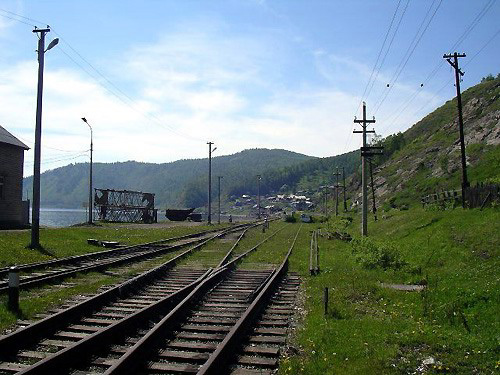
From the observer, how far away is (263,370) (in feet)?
24.4

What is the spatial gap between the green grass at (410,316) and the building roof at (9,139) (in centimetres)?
2942

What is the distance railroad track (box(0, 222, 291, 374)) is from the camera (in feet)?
23.7

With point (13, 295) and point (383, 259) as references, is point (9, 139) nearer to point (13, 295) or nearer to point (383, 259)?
point (383, 259)

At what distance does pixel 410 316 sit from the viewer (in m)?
11.0

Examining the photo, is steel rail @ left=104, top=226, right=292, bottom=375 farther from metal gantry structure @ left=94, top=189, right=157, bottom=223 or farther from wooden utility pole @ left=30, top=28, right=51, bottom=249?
metal gantry structure @ left=94, top=189, right=157, bottom=223

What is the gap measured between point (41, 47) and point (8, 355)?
1985 centimetres

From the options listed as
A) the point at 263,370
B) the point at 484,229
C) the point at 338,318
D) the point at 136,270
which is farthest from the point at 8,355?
the point at 484,229

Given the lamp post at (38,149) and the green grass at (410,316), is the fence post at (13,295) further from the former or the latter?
the lamp post at (38,149)

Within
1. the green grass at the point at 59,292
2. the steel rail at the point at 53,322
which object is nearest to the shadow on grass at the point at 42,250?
the green grass at the point at 59,292

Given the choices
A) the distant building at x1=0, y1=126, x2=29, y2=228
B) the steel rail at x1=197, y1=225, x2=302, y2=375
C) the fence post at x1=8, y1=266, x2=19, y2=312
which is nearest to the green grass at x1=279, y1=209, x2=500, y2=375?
the steel rail at x1=197, y1=225, x2=302, y2=375

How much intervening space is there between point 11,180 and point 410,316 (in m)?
36.5

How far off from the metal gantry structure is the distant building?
20.9m

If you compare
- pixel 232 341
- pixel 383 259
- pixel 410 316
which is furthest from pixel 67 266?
pixel 410 316

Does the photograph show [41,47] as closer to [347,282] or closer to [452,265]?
[347,282]
